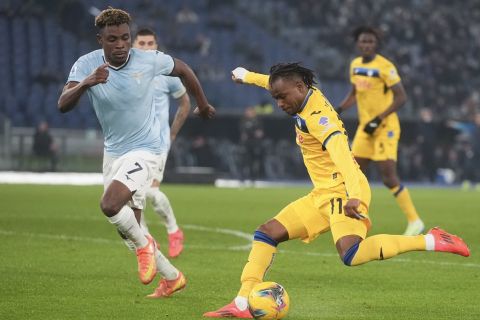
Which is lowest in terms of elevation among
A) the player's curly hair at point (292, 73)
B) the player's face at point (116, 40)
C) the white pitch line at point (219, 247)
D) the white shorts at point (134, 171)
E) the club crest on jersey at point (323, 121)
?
the white pitch line at point (219, 247)

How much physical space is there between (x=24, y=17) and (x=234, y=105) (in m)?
7.10

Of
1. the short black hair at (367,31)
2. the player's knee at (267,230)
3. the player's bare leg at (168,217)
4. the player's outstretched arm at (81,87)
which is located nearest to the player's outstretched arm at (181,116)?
the player's bare leg at (168,217)

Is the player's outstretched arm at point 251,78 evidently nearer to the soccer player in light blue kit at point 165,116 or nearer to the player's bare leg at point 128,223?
the player's bare leg at point 128,223

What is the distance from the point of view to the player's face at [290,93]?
758cm

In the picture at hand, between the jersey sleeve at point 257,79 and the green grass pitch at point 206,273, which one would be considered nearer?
the green grass pitch at point 206,273

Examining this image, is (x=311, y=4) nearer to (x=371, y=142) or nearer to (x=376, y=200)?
(x=376, y=200)

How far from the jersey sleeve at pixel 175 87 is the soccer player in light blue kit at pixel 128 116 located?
2940 mm

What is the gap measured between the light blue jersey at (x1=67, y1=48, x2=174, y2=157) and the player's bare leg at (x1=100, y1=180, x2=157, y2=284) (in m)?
0.54

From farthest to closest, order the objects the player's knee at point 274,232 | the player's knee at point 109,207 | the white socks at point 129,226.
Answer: the white socks at point 129,226
the player's knee at point 109,207
the player's knee at point 274,232

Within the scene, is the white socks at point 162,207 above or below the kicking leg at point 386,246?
below

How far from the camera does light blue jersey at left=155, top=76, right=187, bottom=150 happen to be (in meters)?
12.0

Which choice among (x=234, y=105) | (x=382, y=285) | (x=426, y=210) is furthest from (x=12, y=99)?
(x=382, y=285)

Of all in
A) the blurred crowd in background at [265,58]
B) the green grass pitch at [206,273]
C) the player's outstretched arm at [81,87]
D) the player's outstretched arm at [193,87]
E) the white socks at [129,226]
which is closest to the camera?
the player's outstretched arm at [81,87]

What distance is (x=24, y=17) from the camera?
3391cm
